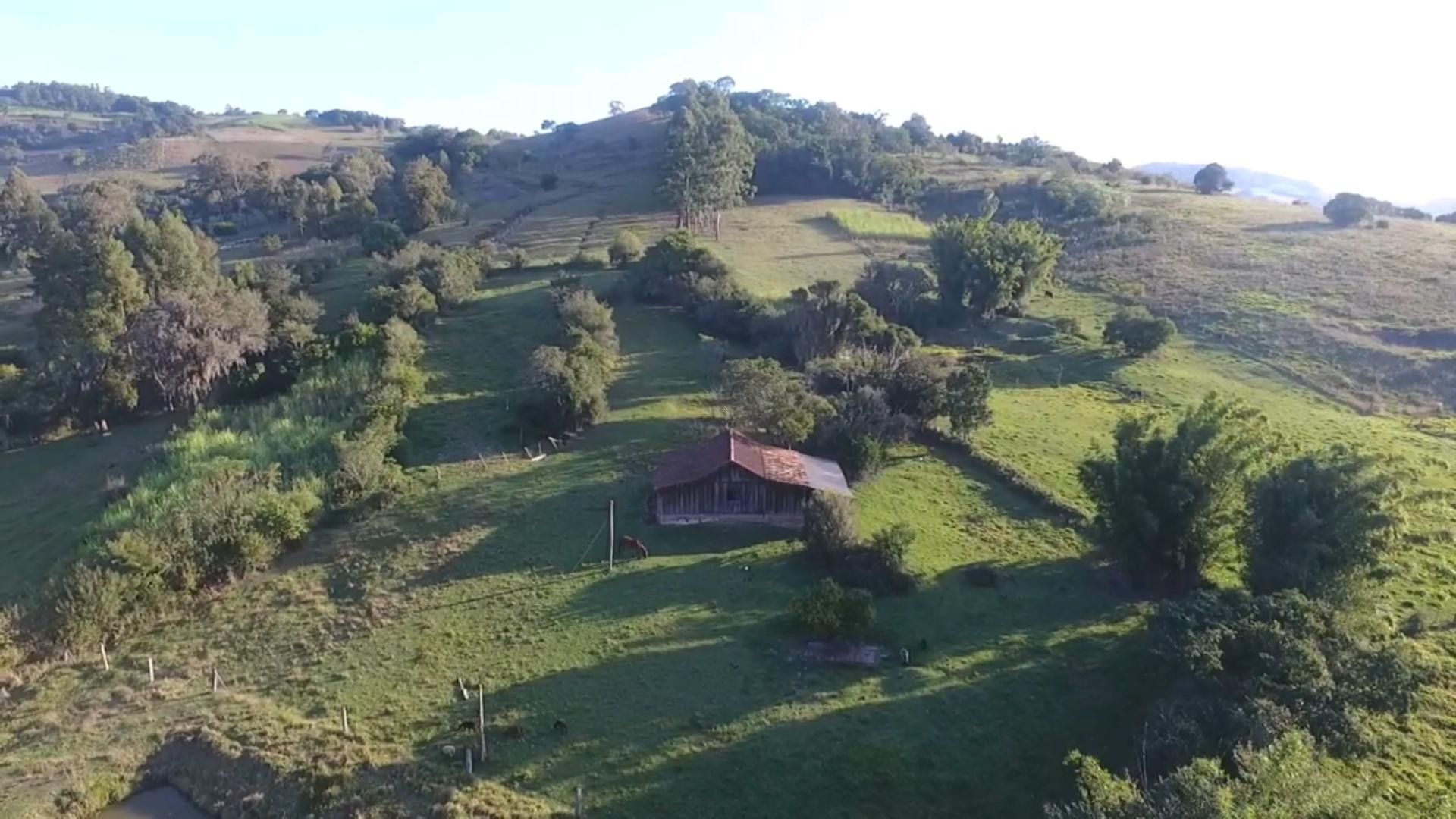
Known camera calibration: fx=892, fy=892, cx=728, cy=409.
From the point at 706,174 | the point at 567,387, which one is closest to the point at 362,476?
the point at 567,387

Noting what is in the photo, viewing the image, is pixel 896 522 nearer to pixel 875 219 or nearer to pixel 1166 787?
pixel 1166 787

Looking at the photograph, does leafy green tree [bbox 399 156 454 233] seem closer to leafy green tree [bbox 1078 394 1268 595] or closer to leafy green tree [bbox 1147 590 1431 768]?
leafy green tree [bbox 1078 394 1268 595]

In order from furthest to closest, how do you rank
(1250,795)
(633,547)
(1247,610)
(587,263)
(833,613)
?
1. (587,263)
2. (633,547)
3. (833,613)
4. (1247,610)
5. (1250,795)

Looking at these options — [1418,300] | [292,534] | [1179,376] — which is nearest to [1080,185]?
[1418,300]

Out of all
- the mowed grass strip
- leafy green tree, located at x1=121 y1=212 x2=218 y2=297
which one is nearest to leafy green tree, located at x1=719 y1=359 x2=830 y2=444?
leafy green tree, located at x1=121 y1=212 x2=218 y2=297

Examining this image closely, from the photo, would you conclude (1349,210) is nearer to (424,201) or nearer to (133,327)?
(424,201)

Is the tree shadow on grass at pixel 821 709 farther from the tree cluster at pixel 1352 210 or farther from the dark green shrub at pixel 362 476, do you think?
the tree cluster at pixel 1352 210
